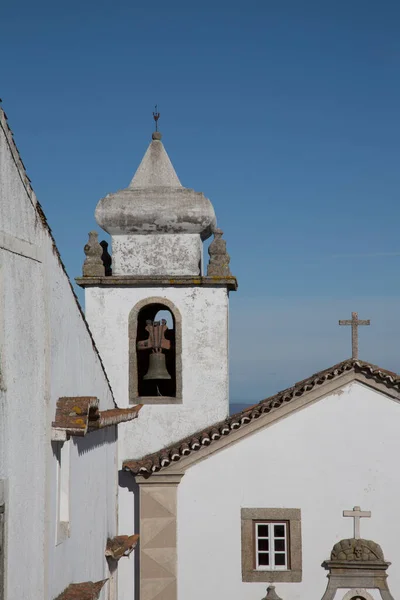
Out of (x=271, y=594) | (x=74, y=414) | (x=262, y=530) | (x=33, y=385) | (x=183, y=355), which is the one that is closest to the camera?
(x=33, y=385)

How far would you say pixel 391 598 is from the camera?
17000 mm

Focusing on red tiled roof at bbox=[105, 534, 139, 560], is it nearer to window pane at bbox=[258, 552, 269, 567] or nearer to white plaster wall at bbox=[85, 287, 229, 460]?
white plaster wall at bbox=[85, 287, 229, 460]

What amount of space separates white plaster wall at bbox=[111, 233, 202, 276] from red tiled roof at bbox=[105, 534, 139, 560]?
15.3 feet

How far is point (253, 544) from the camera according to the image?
17094 mm

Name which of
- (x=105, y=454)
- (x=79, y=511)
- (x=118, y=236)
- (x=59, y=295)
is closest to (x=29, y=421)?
(x=59, y=295)

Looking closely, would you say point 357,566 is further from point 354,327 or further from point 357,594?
point 354,327

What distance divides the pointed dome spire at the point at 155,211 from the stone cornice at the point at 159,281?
3.04 ft

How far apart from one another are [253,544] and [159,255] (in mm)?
5323

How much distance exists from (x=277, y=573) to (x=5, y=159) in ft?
33.2

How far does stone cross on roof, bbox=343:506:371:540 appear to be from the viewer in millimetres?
16906

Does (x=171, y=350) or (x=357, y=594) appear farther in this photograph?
(x=171, y=350)

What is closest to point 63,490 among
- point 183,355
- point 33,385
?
point 33,385

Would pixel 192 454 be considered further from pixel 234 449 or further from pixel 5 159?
pixel 5 159

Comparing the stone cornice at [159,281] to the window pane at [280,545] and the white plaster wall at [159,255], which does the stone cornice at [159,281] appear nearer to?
the white plaster wall at [159,255]
